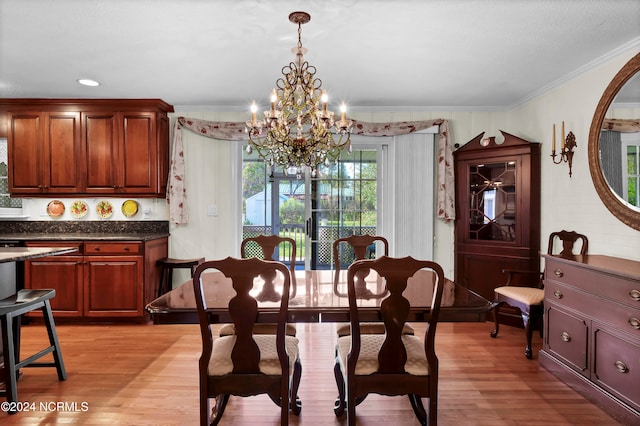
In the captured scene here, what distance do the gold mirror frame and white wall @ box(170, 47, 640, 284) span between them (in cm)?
10

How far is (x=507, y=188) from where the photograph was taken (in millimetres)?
3859

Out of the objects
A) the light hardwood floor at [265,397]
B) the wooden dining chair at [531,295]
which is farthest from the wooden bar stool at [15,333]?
the wooden dining chair at [531,295]

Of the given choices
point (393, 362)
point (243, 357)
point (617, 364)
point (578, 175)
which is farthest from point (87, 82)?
point (617, 364)

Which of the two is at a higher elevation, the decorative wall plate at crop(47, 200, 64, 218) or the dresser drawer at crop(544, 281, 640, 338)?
the decorative wall plate at crop(47, 200, 64, 218)

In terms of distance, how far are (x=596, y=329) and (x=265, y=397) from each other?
2.10 m

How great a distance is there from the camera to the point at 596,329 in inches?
90.4

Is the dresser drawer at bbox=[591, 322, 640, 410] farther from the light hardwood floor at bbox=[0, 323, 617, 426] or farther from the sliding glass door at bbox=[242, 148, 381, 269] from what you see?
the sliding glass door at bbox=[242, 148, 381, 269]

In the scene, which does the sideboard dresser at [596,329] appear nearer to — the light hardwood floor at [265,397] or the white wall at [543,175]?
the light hardwood floor at [265,397]

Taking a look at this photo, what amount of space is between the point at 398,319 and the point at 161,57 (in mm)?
2655

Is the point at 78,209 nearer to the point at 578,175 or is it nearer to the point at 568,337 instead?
the point at 568,337

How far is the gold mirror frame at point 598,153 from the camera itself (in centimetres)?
259

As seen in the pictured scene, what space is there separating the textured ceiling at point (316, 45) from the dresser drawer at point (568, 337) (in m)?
1.92

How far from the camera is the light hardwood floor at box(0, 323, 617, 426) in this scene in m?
2.15

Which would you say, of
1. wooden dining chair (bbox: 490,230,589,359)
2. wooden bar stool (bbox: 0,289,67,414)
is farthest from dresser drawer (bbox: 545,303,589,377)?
wooden bar stool (bbox: 0,289,67,414)
